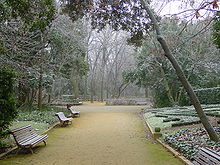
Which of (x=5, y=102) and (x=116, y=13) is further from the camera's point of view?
(x=116, y=13)

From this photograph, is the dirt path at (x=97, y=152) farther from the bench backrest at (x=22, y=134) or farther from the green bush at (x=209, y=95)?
the green bush at (x=209, y=95)

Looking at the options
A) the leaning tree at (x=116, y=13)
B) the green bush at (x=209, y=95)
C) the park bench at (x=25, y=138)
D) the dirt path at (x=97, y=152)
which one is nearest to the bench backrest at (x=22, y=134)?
the park bench at (x=25, y=138)

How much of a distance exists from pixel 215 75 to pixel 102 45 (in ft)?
71.0

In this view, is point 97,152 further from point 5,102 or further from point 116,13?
point 116,13

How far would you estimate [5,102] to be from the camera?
683 cm

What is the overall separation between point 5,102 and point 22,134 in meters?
1.22

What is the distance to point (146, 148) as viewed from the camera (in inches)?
315

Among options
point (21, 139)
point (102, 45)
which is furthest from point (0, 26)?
point (102, 45)

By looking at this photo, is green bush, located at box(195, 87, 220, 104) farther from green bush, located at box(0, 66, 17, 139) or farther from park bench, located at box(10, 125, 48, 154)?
green bush, located at box(0, 66, 17, 139)

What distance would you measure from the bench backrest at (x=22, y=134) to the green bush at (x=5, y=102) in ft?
0.89

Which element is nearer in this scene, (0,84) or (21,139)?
(0,84)

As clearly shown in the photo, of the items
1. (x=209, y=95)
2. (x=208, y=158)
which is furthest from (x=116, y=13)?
(x=209, y=95)

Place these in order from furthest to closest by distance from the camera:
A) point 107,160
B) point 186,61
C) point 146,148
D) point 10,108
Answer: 1. point 186,61
2. point 146,148
3. point 10,108
4. point 107,160

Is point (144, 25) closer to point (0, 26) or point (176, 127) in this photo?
point (176, 127)
